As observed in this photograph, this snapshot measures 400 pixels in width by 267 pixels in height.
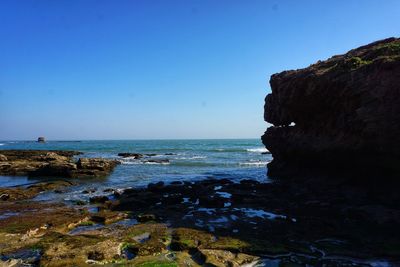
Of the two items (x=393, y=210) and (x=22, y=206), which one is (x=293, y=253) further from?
(x=22, y=206)

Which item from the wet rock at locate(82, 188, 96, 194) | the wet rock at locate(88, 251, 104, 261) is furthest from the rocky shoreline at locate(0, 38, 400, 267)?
the wet rock at locate(82, 188, 96, 194)

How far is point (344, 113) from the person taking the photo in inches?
910

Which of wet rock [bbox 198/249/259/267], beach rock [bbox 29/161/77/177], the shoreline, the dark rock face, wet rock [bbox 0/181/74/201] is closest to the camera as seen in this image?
wet rock [bbox 198/249/259/267]

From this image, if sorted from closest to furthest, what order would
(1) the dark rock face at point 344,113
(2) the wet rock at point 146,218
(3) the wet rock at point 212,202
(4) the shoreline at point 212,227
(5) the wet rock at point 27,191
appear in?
(4) the shoreline at point 212,227 < (2) the wet rock at point 146,218 < (1) the dark rock face at point 344,113 < (3) the wet rock at point 212,202 < (5) the wet rock at point 27,191

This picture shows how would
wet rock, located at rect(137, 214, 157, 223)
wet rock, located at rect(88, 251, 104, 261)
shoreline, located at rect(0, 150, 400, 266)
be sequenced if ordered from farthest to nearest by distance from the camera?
wet rock, located at rect(137, 214, 157, 223) < shoreline, located at rect(0, 150, 400, 266) < wet rock, located at rect(88, 251, 104, 261)

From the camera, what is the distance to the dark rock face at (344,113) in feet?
63.4

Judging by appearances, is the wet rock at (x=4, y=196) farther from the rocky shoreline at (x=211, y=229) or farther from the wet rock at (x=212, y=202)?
the wet rock at (x=212, y=202)

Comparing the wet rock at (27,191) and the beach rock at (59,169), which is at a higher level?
the beach rock at (59,169)

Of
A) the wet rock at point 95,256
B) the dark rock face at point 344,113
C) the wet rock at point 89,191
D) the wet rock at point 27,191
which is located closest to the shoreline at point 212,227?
the wet rock at point 95,256

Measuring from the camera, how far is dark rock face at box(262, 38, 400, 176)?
19.3 meters

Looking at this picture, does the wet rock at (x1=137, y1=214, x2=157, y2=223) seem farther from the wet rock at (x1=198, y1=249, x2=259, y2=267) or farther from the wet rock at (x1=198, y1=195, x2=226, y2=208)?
the wet rock at (x1=198, y1=249, x2=259, y2=267)

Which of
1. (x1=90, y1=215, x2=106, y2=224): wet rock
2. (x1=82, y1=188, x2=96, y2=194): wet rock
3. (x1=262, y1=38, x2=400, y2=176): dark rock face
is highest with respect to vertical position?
(x1=262, y1=38, x2=400, y2=176): dark rock face

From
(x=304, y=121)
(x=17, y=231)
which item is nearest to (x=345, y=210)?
(x=304, y=121)

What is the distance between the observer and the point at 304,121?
95.4ft
